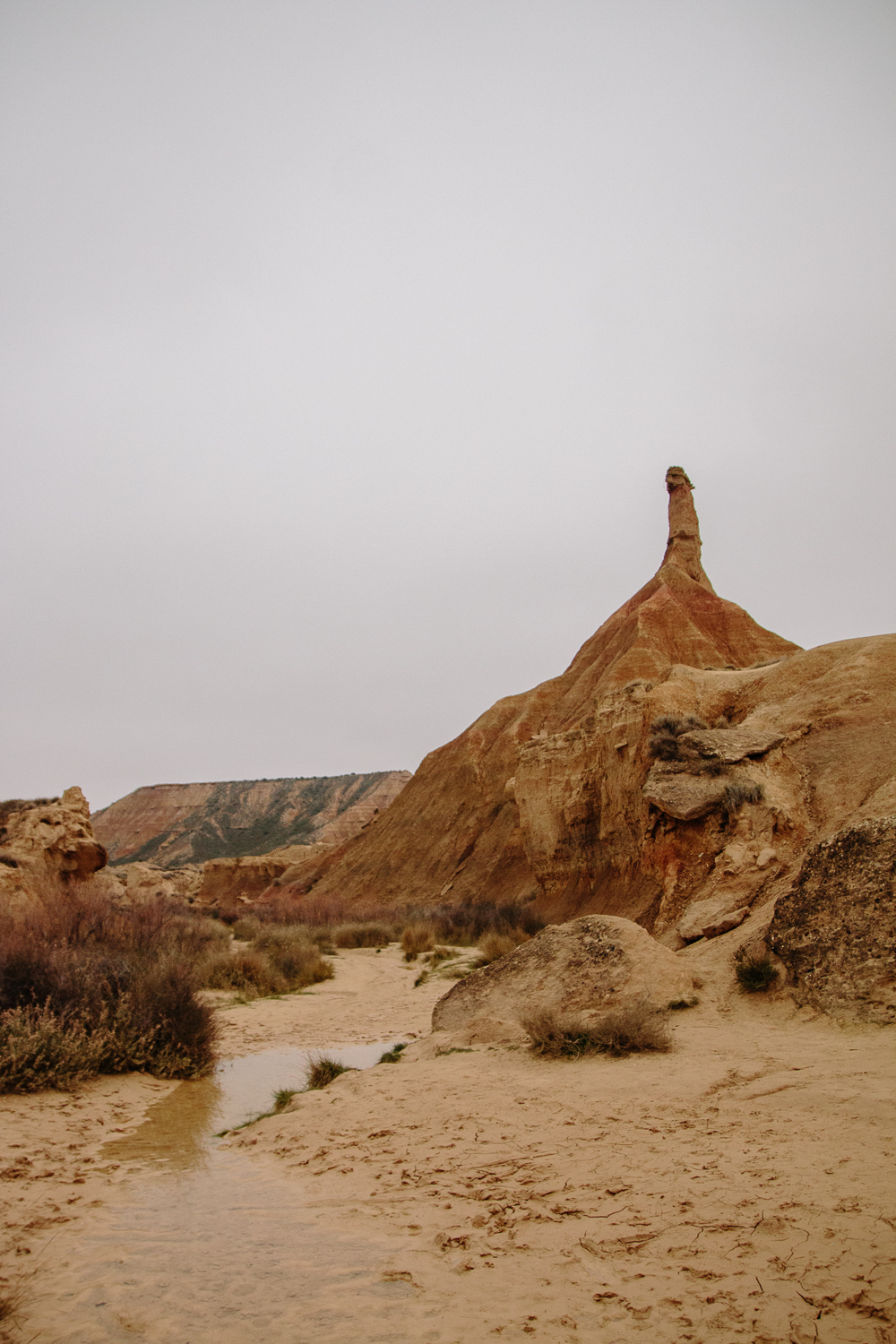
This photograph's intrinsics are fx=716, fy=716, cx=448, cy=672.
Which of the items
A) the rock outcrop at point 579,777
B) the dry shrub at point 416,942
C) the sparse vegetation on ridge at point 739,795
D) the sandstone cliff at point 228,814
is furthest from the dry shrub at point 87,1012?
the sandstone cliff at point 228,814

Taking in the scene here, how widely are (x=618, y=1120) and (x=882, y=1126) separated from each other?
5.11 feet

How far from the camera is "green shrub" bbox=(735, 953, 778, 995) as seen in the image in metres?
7.40

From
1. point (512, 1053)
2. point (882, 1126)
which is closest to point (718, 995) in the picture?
point (512, 1053)

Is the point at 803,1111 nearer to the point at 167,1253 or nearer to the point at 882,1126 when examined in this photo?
the point at 882,1126

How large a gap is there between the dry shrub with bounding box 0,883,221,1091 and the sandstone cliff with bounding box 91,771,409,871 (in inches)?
2419

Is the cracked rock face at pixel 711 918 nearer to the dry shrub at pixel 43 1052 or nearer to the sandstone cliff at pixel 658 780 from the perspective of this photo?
the sandstone cliff at pixel 658 780

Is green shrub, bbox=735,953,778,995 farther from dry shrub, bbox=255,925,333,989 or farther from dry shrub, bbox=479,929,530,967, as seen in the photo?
dry shrub, bbox=255,925,333,989

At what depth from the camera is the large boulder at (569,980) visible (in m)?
7.49

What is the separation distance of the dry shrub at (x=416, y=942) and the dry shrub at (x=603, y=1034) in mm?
12270

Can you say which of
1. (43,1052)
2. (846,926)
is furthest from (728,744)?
(43,1052)

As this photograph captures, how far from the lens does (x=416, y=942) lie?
64.0 feet

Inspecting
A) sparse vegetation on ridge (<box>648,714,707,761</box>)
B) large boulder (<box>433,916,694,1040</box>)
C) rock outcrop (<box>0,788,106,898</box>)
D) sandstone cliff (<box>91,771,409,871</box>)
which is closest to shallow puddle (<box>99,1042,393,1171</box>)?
large boulder (<box>433,916,694,1040</box>)

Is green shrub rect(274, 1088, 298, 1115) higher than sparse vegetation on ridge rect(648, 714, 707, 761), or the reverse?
sparse vegetation on ridge rect(648, 714, 707, 761)

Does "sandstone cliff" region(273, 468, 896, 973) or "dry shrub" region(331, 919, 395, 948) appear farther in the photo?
"dry shrub" region(331, 919, 395, 948)
